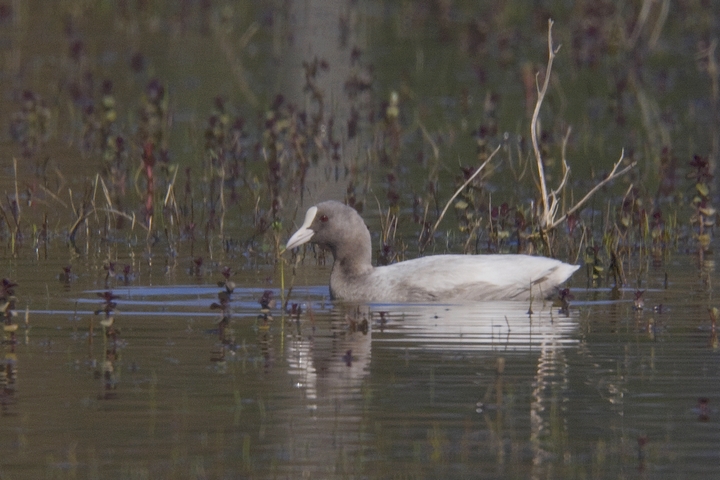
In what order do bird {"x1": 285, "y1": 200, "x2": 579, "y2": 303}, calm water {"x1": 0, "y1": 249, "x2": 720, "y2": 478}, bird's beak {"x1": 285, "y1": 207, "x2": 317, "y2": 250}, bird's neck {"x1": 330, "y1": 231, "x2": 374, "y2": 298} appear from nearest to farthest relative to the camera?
calm water {"x1": 0, "y1": 249, "x2": 720, "y2": 478}, bird {"x1": 285, "y1": 200, "x2": 579, "y2": 303}, bird's neck {"x1": 330, "y1": 231, "x2": 374, "y2": 298}, bird's beak {"x1": 285, "y1": 207, "x2": 317, "y2": 250}

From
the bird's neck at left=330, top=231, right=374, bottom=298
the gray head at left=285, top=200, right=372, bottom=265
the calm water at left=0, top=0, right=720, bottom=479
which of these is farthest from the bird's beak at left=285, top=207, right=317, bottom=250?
the calm water at left=0, top=0, right=720, bottom=479

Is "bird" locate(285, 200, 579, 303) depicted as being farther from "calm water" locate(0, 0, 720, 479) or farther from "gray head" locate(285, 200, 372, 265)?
"calm water" locate(0, 0, 720, 479)

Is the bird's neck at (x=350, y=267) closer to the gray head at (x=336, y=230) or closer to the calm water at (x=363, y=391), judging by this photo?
the gray head at (x=336, y=230)

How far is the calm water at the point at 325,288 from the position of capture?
6199 millimetres

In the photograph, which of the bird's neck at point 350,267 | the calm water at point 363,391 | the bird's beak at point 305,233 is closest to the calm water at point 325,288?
the calm water at point 363,391

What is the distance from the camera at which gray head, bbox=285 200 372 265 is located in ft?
33.8

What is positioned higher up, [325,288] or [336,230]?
[336,230]

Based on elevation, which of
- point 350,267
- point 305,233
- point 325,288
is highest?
point 305,233

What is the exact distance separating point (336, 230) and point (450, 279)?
94 cm

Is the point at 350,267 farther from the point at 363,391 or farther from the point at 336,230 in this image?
the point at 363,391

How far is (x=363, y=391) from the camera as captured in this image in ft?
23.2

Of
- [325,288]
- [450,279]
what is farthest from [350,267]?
[450,279]

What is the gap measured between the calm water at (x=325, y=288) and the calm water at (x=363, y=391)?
0.02m

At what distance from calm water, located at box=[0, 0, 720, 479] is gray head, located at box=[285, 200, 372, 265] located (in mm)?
332
